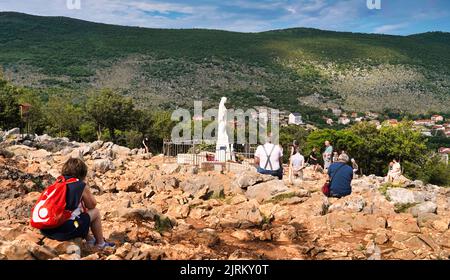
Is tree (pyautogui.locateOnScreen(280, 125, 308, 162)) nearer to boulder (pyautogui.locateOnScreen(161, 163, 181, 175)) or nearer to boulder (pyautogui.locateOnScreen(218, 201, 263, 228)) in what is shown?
boulder (pyautogui.locateOnScreen(161, 163, 181, 175))

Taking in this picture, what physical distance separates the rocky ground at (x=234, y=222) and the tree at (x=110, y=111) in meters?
36.1

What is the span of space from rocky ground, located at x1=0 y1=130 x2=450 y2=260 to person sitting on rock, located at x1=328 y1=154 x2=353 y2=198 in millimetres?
302

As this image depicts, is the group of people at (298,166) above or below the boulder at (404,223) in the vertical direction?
above

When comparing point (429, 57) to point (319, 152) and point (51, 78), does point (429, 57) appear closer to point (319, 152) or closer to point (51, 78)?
point (51, 78)

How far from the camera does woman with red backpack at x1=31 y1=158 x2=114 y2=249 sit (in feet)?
20.2

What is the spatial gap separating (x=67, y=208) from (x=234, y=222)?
4.77 metres

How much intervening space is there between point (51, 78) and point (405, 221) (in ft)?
450

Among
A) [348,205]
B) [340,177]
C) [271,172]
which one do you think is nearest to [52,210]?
[340,177]

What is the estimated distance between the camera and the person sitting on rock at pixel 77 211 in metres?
6.30

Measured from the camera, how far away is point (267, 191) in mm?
12633

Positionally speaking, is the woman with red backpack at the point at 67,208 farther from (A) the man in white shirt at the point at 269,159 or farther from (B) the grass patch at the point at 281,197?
(A) the man in white shirt at the point at 269,159

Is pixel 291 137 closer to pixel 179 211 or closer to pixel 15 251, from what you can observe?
pixel 179 211

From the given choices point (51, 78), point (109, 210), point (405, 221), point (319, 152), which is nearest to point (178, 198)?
point (109, 210)

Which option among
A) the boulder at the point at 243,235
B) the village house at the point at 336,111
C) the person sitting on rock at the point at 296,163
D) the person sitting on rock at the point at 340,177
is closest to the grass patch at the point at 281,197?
the person sitting on rock at the point at 340,177
